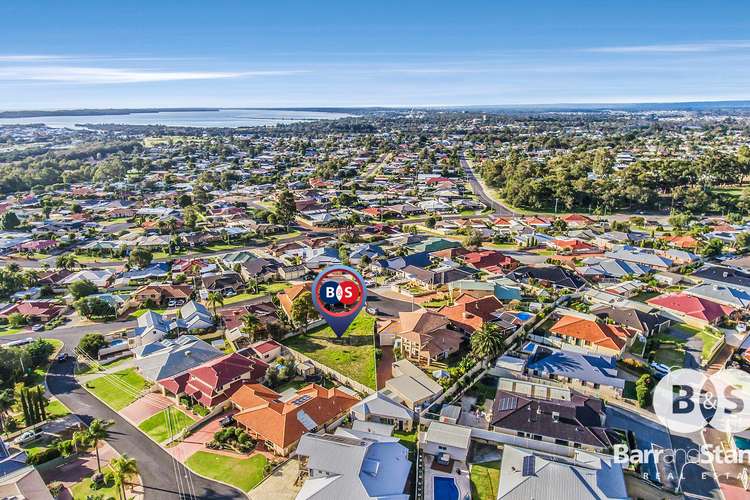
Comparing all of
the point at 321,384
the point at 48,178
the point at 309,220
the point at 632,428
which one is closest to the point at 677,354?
the point at 632,428

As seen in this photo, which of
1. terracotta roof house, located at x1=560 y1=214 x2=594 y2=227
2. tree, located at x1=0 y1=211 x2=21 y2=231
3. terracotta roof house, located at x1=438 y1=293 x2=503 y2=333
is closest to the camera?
terracotta roof house, located at x1=438 y1=293 x2=503 y2=333

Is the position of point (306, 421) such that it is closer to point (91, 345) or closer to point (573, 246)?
point (91, 345)

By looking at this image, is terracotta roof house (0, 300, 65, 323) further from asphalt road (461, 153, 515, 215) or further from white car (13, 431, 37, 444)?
asphalt road (461, 153, 515, 215)

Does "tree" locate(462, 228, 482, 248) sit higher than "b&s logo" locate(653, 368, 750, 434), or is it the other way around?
"tree" locate(462, 228, 482, 248)

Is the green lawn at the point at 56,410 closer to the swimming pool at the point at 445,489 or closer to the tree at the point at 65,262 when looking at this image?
the swimming pool at the point at 445,489

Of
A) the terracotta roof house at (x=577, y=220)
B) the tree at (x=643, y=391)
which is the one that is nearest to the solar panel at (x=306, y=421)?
the tree at (x=643, y=391)

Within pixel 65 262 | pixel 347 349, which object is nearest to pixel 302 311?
pixel 347 349

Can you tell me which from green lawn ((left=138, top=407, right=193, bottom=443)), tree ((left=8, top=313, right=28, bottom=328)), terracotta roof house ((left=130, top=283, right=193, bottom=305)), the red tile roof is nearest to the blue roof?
the red tile roof

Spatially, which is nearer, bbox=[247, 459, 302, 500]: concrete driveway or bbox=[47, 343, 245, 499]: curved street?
bbox=[247, 459, 302, 500]: concrete driveway
